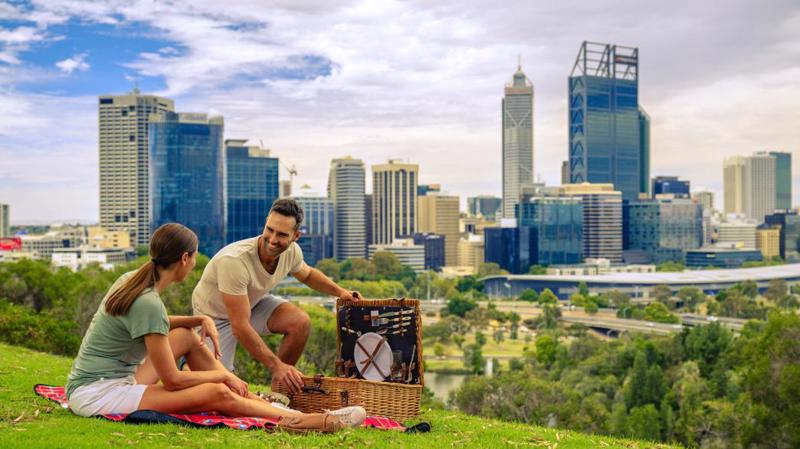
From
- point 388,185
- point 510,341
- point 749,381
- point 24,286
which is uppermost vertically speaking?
point 388,185

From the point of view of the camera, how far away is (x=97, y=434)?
397 cm

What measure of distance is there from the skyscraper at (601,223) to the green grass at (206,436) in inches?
4252

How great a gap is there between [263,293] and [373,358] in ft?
2.64

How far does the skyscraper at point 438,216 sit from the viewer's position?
401 ft

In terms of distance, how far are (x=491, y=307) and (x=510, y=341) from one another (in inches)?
277

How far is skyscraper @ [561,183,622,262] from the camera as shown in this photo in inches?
4363

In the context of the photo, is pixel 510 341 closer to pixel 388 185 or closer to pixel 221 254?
pixel 221 254

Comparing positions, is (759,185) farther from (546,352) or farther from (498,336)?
(546,352)

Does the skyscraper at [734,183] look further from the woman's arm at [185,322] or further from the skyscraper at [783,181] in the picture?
the woman's arm at [185,322]

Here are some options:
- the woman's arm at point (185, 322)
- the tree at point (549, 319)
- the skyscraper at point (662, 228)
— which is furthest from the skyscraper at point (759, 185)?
the woman's arm at point (185, 322)

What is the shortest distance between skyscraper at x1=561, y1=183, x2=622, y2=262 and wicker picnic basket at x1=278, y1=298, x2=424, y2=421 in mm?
107877

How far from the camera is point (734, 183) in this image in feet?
578

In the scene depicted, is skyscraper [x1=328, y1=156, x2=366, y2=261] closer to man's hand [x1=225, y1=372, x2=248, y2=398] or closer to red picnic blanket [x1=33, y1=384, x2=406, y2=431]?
man's hand [x1=225, y1=372, x2=248, y2=398]

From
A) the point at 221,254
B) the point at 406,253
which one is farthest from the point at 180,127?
the point at 221,254
